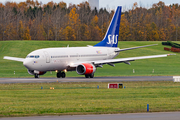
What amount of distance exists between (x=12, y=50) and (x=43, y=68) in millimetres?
58235

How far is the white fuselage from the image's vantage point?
1877 inches

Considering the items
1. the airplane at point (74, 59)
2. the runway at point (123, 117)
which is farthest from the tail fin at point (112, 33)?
the runway at point (123, 117)

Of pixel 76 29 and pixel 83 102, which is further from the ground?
pixel 76 29

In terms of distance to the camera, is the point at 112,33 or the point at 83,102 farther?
the point at 112,33

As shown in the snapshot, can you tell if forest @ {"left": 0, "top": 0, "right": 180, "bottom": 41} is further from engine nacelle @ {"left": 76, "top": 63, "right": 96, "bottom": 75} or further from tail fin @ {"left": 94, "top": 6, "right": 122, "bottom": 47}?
engine nacelle @ {"left": 76, "top": 63, "right": 96, "bottom": 75}

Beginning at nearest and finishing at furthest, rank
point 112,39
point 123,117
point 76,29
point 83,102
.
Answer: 1. point 123,117
2. point 83,102
3. point 112,39
4. point 76,29

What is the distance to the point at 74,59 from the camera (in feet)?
173

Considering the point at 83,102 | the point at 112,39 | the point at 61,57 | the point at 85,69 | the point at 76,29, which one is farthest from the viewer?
the point at 76,29

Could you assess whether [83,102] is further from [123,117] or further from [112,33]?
[112,33]

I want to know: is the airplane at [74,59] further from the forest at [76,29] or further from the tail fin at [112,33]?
the forest at [76,29]

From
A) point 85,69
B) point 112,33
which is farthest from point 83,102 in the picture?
point 112,33

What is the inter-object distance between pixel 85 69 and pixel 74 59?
3835 mm

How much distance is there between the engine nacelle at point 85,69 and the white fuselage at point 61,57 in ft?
5.40

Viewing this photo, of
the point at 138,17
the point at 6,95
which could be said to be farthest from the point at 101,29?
the point at 6,95
